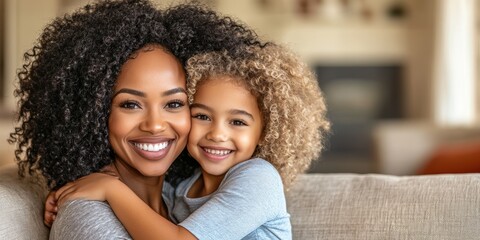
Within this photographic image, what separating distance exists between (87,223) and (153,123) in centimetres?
27

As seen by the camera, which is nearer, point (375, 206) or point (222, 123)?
point (222, 123)

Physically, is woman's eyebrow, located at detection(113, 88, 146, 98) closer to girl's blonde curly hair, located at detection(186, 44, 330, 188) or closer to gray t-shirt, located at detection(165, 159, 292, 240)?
girl's blonde curly hair, located at detection(186, 44, 330, 188)

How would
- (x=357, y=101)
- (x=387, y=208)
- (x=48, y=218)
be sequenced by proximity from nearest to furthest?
1. (x=48, y=218)
2. (x=387, y=208)
3. (x=357, y=101)

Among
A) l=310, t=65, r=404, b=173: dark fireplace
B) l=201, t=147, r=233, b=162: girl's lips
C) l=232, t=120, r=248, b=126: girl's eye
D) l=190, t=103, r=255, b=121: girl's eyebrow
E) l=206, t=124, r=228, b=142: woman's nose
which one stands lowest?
l=310, t=65, r=404, b=173: dark fireplace

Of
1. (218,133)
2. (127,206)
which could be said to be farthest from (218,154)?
(127,206)

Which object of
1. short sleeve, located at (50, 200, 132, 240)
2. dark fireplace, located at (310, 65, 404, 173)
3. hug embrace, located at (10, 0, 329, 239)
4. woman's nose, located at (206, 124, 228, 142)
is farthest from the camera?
dark fireplace, located at (310, 65, 404, 173)

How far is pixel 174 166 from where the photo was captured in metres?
2.13

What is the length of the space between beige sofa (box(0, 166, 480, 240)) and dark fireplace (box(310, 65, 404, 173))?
6991 mm

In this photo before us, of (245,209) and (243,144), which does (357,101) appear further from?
(245,209)

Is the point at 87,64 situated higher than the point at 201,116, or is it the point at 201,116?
the point at 87,64

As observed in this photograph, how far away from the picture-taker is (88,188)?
176cm

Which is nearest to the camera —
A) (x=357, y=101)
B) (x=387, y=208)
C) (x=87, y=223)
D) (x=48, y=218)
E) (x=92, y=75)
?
(x=87, y=223)

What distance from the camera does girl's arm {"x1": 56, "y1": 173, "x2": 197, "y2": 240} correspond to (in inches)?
64.9

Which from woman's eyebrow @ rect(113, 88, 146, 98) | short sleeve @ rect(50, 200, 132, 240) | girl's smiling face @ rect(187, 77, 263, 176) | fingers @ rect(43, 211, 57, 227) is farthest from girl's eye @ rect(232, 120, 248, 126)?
fingers @ rect(43, 211, 57, 227)
